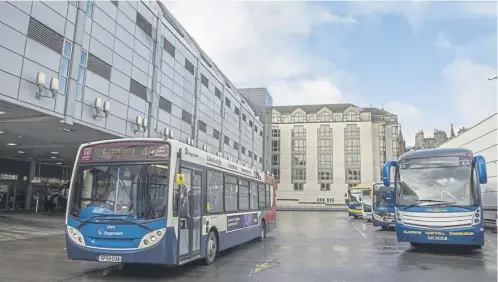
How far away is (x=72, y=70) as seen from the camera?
18.0m

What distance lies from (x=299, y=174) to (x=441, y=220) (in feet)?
232

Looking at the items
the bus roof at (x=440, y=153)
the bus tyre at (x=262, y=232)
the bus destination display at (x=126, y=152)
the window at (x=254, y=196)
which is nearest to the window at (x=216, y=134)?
the bus tyre at (x=262, y=232)

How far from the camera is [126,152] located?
27.7 ft

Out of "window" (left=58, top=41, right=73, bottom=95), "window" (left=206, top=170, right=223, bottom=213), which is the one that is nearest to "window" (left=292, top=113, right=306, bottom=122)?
"window" (left=58, top=41, right=73, bottom=95)

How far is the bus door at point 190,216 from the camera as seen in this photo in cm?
839

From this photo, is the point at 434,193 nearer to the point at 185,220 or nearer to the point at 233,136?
the point at 185,220

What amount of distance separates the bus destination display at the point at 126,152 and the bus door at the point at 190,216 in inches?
27.3

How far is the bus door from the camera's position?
27.5 feet

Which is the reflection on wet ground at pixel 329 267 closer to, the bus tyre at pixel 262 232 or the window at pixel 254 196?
the window at pixel 254 196

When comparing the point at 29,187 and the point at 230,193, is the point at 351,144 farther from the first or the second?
the point at 230,193

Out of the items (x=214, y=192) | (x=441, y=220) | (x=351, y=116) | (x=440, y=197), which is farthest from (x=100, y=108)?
(x=351, y=116)

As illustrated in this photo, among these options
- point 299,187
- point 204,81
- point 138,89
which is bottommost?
point 299,187

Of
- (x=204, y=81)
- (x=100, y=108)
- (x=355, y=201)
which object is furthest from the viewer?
(x=355, y=201)

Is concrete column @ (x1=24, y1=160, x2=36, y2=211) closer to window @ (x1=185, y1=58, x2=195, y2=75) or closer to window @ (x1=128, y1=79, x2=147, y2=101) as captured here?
window @ (x1=185, y1=58, x2=195, y2=75)
